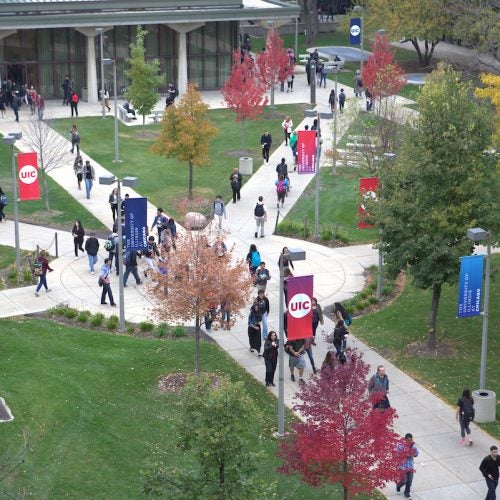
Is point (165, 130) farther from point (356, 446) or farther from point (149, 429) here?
point (356, 446)

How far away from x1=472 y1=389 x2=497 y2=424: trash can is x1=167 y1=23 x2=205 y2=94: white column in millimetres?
39761

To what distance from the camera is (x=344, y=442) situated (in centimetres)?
2173

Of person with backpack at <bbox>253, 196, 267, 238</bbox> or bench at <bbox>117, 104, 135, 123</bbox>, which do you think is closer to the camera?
person with backpack at <bbox>253, 196, 267, 238</bbox>

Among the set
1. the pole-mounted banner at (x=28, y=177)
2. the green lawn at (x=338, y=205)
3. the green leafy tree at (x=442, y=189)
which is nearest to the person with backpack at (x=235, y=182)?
the green lawn at (x=338, y=205)

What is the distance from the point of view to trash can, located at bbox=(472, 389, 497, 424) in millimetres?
27234

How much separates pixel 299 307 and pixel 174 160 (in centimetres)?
2429

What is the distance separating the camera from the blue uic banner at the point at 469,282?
2727cm

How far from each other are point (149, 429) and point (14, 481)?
3.85m

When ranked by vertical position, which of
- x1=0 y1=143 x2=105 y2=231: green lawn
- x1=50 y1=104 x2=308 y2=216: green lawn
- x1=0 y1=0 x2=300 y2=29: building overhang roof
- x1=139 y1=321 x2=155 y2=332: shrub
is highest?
x1=0 y1=0 x2=300 y2=29: building overhang roof

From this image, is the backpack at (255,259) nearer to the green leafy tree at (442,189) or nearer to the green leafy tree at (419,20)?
the green leafy tree at (442,189)

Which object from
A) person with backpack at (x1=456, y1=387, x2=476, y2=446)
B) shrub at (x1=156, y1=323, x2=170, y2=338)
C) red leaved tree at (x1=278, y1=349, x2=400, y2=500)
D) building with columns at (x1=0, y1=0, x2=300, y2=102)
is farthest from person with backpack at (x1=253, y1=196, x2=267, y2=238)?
building with columns at (x1=0, y1=0, x2=300, y2=102)

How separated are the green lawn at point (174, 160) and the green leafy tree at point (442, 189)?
47.6 ft

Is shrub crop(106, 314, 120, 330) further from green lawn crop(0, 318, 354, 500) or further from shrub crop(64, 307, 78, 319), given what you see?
shrub crop(64, 307, 78, 319)

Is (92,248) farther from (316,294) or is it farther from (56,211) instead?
(56,211)
